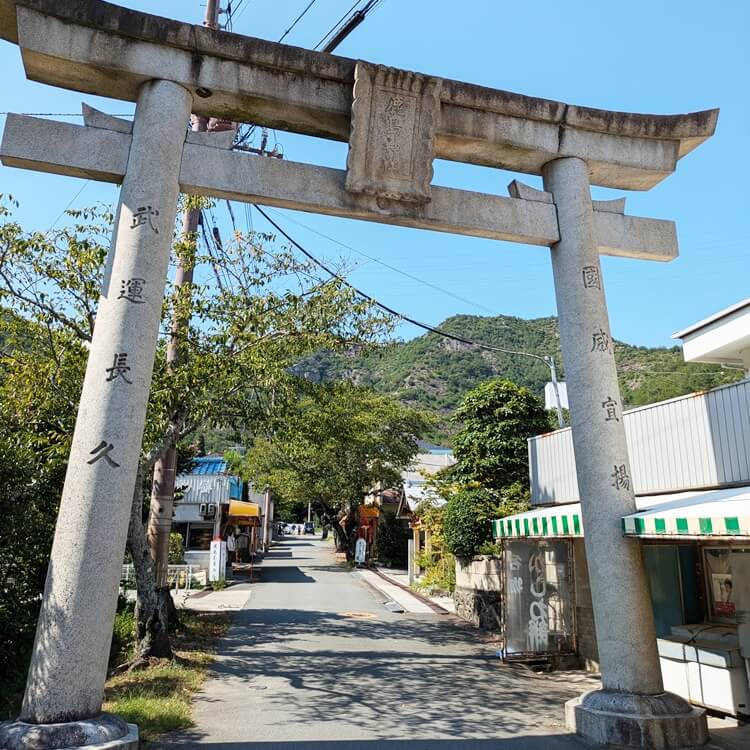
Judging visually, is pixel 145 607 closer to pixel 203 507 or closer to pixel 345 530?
pixel 203 507

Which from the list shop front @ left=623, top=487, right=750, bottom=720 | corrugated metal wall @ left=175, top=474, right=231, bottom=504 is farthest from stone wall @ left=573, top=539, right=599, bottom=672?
corrugated metal wall @ left=175, top=474, right=231, bottom=504

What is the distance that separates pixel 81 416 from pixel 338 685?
5680 mm

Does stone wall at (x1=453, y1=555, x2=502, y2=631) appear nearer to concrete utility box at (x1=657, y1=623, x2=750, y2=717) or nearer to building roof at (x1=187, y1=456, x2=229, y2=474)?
concrete utility box at (x1=657, y1=623, x2=750, y2=717)

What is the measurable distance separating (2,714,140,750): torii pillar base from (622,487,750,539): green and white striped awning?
514 cm

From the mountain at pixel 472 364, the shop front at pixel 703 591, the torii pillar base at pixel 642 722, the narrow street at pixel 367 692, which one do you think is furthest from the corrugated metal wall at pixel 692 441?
the mountain at pixel 472 364

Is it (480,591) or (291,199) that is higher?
(291,199)

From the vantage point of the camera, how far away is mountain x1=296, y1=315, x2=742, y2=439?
56.2 m

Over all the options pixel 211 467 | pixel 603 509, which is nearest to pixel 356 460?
pixel 211 467

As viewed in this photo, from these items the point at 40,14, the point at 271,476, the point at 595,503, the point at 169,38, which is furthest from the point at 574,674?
the point at 271,476

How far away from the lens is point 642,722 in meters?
6.05

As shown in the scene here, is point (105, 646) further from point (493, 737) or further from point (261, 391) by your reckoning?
point (261, 391)

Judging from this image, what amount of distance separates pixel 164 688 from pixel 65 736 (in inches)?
140

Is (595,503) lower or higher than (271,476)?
lower

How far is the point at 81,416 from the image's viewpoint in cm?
582
